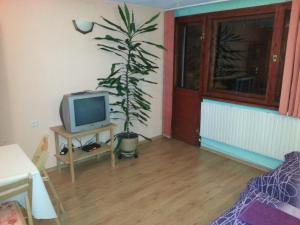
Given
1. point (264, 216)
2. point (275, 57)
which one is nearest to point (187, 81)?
point (275, 57)

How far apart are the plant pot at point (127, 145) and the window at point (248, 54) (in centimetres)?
136

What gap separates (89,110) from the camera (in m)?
3.09

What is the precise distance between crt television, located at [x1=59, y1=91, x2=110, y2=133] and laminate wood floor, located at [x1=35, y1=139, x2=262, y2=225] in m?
0.67

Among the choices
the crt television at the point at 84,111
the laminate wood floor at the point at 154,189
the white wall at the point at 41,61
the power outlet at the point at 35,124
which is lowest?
the laminate wood floor at the point at 154,189

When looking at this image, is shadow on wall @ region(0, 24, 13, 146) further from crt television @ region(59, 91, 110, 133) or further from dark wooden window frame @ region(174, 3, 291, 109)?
dark wooden window frame @ region(174, 3, 291, 109)

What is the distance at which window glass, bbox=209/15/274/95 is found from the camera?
322cm

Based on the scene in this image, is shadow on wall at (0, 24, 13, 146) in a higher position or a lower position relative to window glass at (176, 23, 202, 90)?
lower

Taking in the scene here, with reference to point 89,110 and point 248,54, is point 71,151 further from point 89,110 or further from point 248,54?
point 248,54

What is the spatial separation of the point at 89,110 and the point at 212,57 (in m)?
2.02

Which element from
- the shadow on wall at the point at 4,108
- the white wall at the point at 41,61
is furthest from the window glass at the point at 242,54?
the shadow on wall at the point at 4,108

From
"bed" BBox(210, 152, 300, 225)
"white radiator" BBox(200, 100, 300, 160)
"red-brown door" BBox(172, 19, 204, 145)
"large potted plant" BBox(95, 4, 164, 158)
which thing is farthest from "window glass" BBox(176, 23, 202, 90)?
"bed" BBox(210, 152, 300, 225)

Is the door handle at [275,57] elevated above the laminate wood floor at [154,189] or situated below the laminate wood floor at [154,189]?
above

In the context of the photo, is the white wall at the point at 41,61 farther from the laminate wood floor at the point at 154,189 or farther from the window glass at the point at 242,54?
the window glass at the point at 242,54

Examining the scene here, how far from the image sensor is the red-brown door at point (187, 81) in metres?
4.00
